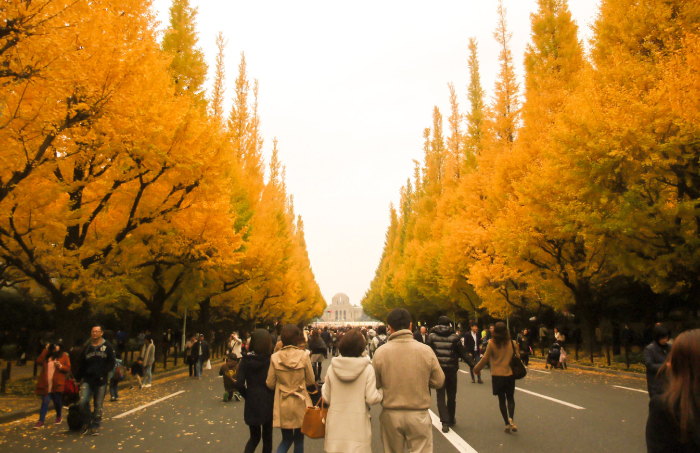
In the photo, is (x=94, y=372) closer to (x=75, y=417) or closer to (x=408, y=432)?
(x=75, y=417)

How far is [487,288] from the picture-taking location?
22969 mm

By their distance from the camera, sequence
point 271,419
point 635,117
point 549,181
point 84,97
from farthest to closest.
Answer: point 549,181 < point 635,117 < point 84,97 < point 271,419

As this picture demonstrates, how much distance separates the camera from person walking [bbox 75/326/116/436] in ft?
24.0

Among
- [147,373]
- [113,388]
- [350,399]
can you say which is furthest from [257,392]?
[147,373]

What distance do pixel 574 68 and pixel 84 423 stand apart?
835 inches

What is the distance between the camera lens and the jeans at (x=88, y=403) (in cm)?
729

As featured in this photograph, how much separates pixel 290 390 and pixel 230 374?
17.8ft

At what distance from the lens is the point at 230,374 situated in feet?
30.8

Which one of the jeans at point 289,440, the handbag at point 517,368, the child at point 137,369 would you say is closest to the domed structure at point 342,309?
the child at point 137,369

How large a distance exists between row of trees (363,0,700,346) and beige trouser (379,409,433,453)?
927 cm

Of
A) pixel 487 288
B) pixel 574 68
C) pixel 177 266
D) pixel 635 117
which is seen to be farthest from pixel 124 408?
pixel 574 68

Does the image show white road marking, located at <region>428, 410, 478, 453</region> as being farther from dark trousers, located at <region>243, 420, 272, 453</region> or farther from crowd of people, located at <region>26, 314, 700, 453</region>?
dark trousers, located at <region>243, 420, 272, 453</region>

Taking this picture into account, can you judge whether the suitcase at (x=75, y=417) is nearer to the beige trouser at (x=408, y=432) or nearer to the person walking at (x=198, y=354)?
the beige trouser at (x=408, y=432)

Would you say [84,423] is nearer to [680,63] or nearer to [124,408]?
[124,408]
